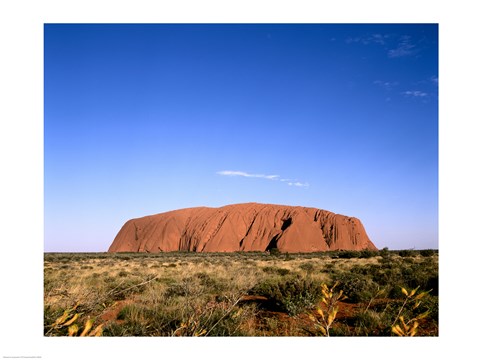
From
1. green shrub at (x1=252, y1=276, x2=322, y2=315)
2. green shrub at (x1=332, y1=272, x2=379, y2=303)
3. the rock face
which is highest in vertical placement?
green shrub at (x1=252, y1=276, x2=322, y2=315)

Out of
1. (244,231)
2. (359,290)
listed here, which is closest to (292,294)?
(359,290)

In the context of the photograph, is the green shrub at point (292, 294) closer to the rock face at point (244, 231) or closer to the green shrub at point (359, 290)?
the green shrub at point (359, 290)

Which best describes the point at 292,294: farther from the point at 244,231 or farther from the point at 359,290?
the point at 244,231

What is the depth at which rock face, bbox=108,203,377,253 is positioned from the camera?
143 ft

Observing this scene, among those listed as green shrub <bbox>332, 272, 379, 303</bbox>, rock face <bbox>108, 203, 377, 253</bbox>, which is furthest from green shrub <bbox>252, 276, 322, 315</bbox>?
rock face <bbox>108, 203, 377, 253</bbox>

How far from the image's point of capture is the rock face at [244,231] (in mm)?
43594

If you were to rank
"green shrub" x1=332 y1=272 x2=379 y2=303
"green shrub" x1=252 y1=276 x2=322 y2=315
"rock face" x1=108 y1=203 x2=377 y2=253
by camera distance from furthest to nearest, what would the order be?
"rock face" x1=108 y1=203 x2=377 y2=253 < "green shrub" x1=332 y1=272 x2=379 y2=303 < "green shrub" x1=252 y1=276 x2=322 y2=315

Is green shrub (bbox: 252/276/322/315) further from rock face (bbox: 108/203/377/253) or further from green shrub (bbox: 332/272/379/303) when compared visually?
rock face (bbox: 108/203/377/253)

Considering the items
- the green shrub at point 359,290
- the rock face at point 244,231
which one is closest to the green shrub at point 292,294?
the green shrub at point 359,290

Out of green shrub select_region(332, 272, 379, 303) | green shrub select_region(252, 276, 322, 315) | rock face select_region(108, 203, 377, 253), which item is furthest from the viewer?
rock face select_region(108, 203, 377, 253)

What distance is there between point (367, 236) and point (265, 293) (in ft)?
158
